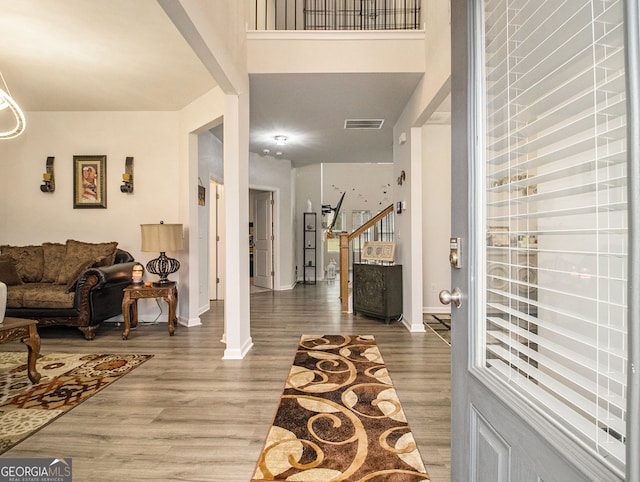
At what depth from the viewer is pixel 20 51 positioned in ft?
9.96

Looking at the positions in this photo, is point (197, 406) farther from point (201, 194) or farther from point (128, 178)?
point (128, 178)

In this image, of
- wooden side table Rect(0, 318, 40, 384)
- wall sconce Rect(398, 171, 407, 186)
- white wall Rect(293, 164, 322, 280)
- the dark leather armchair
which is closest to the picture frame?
wall sconce Rect(398, 171, 407, 186)

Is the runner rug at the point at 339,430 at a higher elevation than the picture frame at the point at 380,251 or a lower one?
lower

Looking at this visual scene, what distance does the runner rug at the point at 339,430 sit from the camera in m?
1.59

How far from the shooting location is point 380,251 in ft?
15.6

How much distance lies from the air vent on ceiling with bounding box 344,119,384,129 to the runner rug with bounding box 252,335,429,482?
10.9 ft

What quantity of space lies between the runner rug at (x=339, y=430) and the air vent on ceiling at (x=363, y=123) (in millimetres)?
3314

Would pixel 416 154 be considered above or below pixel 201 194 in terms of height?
→ above

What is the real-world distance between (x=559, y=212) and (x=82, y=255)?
16.2ft

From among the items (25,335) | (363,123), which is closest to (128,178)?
(25,335)

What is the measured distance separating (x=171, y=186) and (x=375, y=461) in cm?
409

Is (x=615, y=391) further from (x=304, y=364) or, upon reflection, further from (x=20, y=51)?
(x=20, y=51)

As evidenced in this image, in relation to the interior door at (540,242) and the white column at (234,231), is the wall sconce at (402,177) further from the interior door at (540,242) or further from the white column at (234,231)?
the interior door at (540,242)

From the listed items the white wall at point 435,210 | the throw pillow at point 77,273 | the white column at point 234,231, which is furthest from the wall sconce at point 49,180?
the white wall at point 435,210
